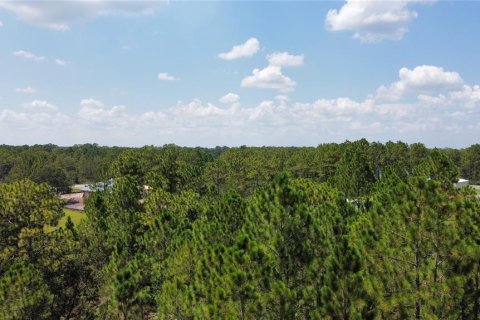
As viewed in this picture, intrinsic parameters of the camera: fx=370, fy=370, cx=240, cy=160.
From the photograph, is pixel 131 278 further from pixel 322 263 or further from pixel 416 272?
pixel 416 272

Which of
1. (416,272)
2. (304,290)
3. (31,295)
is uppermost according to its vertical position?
(416,272)

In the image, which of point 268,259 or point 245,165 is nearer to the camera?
point 268,259

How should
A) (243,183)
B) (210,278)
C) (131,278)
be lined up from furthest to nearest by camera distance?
(243,183)
(131,278)
(210,278)

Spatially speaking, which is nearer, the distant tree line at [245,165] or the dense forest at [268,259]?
the dense forest at [268,259]

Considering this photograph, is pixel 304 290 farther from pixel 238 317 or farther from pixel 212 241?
pixel 212 241

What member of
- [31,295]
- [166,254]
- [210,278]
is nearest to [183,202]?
[166,254]

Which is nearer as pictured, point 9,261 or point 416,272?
point 416,272

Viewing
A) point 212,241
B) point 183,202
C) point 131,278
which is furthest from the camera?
point 183,202

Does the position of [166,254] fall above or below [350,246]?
below

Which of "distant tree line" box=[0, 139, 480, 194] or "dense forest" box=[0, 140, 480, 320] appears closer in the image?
"dense forest" box=[0, 140, 480, 320]

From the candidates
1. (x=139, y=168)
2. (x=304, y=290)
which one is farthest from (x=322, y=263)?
(x=139, y=168)

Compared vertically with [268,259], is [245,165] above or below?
above
